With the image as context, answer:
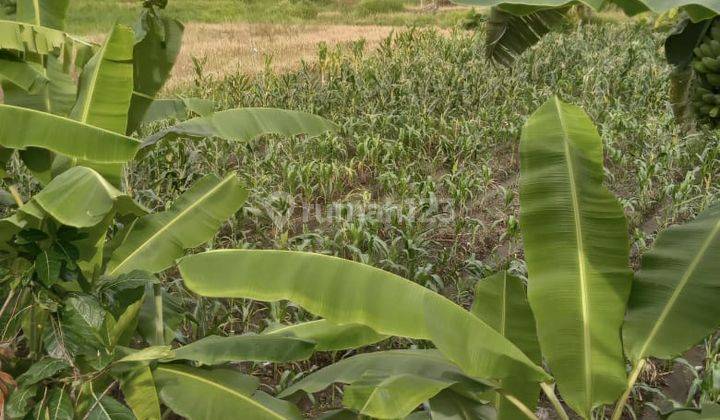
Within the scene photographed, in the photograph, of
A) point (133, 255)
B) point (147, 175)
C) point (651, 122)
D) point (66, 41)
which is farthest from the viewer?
point (651, 122)

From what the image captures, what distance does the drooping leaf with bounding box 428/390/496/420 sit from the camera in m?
1.79

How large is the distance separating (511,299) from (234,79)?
533cm

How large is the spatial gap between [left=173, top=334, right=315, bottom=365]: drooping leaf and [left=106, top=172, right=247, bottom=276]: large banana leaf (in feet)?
1.30

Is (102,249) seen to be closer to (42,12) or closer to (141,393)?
(141,393)

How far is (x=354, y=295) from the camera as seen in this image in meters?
1.80

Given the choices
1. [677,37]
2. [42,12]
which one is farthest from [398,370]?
[42,12]

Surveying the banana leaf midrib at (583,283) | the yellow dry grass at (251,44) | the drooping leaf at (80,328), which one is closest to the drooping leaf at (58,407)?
the drooping leaf at (80,328)

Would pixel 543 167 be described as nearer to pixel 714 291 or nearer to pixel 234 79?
pixel 714 291

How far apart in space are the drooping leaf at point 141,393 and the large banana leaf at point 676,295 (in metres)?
Answer: 1.31

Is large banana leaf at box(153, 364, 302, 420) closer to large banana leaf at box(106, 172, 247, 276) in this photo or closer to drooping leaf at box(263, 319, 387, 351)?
drooping leaf at box(263, 319, 387, 351)

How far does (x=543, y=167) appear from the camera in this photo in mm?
1828

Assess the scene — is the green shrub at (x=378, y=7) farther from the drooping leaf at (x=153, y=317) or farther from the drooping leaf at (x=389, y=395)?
the drooping leaf at (x=389, y=395)

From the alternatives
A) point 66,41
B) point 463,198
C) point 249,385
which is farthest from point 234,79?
point 249,385

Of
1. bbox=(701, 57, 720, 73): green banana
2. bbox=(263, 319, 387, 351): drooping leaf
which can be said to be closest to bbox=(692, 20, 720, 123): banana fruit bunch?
bbox=(701, 57, 720, 73): green banana
